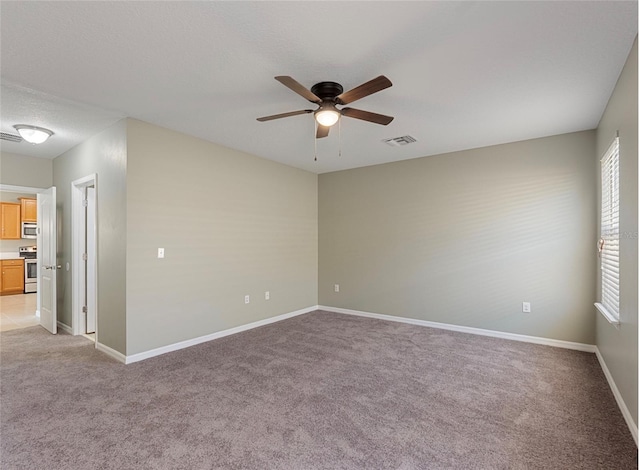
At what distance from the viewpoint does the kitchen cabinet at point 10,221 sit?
768cm

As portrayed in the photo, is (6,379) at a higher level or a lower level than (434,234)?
lower

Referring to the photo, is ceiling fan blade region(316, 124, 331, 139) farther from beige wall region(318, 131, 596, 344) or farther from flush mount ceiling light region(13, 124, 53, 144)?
flush mount ceiling light region(13, 124, 53, 144)

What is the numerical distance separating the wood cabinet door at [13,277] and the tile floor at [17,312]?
0.25m

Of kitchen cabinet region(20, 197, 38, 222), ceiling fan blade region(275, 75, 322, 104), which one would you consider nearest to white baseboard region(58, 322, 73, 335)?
ceiling fan blade region(275, 75, 322, 104)

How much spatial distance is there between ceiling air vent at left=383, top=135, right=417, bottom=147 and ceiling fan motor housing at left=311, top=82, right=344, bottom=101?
5.25 ft

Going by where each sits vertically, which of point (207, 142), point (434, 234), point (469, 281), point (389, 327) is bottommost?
point (389, 327)

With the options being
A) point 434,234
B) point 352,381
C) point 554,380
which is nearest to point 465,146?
point 434,234

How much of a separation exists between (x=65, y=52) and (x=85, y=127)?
1712mm

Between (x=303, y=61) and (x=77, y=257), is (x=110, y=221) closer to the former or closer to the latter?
(x=77, y=257)

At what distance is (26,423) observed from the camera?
229 cm

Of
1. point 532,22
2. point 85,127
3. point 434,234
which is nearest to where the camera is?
point 532,22

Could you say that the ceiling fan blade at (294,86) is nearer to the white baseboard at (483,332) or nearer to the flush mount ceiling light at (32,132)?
the flush mount ceiling light at (32,132)

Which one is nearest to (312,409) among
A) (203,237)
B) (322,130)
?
(322,130)

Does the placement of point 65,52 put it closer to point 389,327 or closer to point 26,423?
point 26,423
